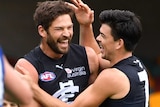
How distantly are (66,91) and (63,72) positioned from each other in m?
0.16

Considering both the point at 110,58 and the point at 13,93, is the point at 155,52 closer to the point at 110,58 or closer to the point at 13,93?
the point at 110,58

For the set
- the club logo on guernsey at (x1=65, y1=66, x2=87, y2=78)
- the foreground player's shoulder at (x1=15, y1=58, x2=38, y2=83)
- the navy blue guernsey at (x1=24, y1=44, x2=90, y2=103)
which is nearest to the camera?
the foreground player's shoulder at (x1=15, y1=58, x2=38, y2=83)

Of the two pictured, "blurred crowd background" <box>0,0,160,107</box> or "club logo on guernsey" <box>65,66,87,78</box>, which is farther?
"blurred crowd background" <box>0,0,160,107</box>

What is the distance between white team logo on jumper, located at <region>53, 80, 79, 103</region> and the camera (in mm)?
4680

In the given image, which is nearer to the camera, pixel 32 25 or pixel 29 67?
pixel 29 67

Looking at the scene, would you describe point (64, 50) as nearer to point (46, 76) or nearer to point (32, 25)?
point (46, 76)

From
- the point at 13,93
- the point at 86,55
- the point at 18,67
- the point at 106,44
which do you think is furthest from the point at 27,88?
the point at 86,55

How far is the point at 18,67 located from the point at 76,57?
694mm

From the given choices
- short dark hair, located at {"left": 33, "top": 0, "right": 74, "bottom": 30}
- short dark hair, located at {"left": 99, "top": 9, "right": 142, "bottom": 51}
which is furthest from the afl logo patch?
short dark hair, located at {"left": 99, "top": 9, "right": 142, "bottom": 51}

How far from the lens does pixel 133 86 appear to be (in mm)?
4434

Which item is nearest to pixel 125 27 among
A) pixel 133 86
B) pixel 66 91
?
pixel 133 86

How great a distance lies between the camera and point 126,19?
4488mm

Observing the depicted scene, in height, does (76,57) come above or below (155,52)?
above

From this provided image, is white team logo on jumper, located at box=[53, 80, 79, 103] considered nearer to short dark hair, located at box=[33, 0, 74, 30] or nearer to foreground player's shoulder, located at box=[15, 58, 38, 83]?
foreground player's shoulder, located at box=[15, 58, 38, 83]
